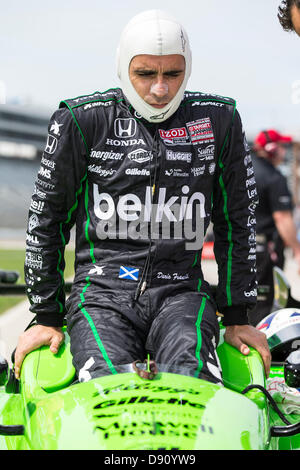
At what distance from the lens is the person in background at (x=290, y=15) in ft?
10.3

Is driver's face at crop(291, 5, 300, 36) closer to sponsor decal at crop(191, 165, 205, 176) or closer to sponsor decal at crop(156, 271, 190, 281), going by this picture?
sponsor decal at crop(191, 165, 205, 176)

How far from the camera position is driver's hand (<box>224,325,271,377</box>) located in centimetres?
259

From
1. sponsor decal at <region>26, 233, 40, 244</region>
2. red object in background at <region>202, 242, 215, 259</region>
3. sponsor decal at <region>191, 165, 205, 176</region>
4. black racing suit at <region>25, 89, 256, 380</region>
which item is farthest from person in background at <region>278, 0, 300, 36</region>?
red object in background at <region>202, 242, 215, 259</region>

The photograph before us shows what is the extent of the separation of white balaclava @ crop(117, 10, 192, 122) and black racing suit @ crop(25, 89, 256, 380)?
0.24 ft

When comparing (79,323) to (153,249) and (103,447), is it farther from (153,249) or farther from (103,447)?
(103,447)

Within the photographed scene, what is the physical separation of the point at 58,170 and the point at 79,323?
2.14 ft

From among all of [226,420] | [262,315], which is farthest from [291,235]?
[226,420]

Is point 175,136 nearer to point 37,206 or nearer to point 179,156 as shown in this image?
point 179,156

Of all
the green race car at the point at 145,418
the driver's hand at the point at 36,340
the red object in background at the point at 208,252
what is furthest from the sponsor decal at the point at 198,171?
the red object in background at the point at 208,252

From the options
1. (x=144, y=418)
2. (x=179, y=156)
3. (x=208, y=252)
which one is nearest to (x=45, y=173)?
(x=179, y=156)

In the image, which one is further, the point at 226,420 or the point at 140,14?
the point at 140,14

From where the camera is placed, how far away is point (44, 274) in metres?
2.62

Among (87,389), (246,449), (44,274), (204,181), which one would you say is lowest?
(246,449)

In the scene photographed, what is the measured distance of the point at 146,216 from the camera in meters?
2.61
